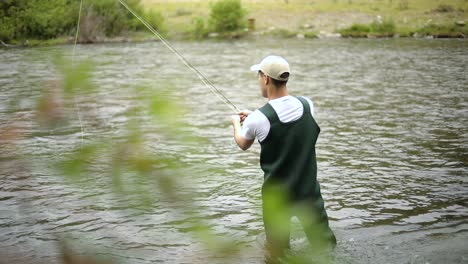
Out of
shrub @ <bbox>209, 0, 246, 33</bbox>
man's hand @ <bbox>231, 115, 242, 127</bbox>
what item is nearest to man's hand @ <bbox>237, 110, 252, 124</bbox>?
man's hand @ <bbox>231, 115, 242, 127</bbox>

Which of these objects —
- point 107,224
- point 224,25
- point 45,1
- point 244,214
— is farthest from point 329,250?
point 224,25

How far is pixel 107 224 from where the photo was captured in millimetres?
6168

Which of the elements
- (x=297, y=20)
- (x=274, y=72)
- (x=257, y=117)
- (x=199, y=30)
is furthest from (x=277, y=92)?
(x=297, y=20)

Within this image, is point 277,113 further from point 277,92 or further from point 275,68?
point 275,68

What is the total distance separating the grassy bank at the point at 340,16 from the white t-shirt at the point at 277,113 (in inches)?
1362

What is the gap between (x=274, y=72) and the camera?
4277 millimetres

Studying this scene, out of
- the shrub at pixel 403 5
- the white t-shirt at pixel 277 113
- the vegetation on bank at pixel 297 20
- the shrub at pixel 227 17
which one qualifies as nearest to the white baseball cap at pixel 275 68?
the white t-shirt at pixel 277 113

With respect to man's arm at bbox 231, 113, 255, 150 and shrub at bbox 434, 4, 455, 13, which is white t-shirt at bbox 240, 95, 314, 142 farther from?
shrub at bbox 434, 4, 455, 13

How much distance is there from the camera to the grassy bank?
129 ft

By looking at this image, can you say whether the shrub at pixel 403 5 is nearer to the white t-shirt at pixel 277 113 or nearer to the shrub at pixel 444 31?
the shrub at pixel 444 31

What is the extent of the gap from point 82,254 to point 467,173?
7.60 meters

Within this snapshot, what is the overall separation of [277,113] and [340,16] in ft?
138

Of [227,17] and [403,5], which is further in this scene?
[403,5]

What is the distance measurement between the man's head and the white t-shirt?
0.50ft
